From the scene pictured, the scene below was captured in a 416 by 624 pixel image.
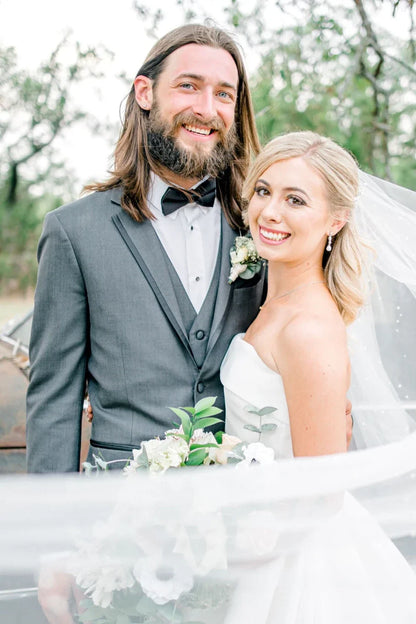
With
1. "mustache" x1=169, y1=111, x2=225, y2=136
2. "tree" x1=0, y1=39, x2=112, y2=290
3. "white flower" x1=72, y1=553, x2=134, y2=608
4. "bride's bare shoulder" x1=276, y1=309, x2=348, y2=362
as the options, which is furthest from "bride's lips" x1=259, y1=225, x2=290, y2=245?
"tree" x1=0, y1=39, x2=112, y2=290

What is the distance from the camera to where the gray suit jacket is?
233 cm

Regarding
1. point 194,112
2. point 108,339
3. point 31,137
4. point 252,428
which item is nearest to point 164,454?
point 252,428

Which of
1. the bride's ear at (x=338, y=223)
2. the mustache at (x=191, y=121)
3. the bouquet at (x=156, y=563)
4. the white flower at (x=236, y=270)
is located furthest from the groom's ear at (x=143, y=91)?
the bouquet at (x=156, y=563)

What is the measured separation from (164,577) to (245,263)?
117 cm

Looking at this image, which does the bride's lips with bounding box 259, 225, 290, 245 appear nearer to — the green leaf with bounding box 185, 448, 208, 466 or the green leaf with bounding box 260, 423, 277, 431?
the green leaf with bounding box 260, 423, 277, 431

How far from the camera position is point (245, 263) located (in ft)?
7.99

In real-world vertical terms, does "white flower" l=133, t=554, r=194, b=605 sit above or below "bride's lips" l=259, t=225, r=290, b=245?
below

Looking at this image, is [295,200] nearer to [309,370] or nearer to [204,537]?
[309,370]

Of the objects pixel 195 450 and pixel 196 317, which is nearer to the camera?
pixel 195 450

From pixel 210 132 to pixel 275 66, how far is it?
4626mm

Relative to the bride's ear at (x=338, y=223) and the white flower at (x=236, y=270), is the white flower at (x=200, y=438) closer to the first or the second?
the white flower at (x=236, y=270)

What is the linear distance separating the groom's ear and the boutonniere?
68 centimetres

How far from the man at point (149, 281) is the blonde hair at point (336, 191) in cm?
28

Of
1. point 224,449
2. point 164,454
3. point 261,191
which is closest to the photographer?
point 164,454
